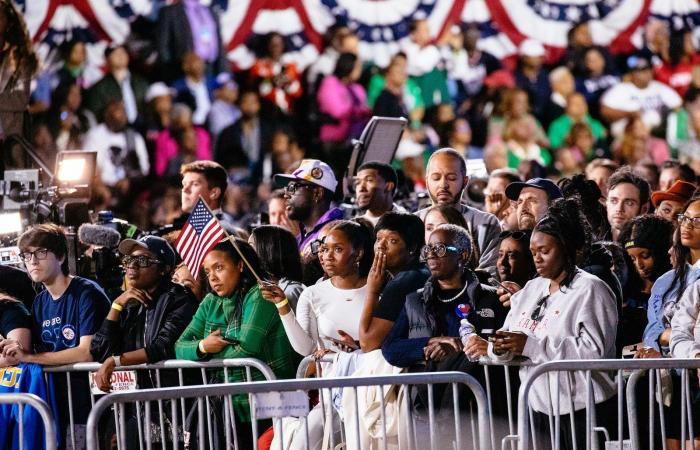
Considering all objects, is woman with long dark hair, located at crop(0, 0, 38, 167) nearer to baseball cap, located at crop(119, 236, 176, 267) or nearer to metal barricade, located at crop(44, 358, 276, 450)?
baseball cap, located at crop(119, 236, 176, 267)

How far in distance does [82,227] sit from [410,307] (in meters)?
2.93

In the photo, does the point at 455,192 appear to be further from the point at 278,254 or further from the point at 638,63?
the point at 638,63

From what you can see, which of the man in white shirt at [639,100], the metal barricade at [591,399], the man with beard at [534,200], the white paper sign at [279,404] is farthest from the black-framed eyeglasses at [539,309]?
the man in white shirt at [639,100]

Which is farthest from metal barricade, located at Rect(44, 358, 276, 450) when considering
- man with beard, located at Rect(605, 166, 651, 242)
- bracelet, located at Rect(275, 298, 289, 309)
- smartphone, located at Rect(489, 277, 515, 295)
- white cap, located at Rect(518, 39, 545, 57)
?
white cap, located at Rect(518, 39, 545, 57)

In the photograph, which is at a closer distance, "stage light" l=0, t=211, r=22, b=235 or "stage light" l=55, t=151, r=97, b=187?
"stage light" l=0, t=211, r=22, b=235

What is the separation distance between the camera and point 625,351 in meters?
7.55

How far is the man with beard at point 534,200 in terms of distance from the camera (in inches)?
337

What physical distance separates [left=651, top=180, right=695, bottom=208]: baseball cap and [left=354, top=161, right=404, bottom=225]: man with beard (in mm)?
1708

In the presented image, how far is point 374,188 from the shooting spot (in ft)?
31.2

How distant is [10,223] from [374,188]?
7.91ft

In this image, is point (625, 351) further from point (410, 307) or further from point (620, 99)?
point (620, 99)

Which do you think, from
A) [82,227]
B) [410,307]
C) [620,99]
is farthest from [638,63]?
[410,307]

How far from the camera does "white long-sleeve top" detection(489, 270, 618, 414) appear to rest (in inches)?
269

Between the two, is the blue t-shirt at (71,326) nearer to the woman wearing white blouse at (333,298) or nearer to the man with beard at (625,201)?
the woman wearing white blouse at (333,298)
